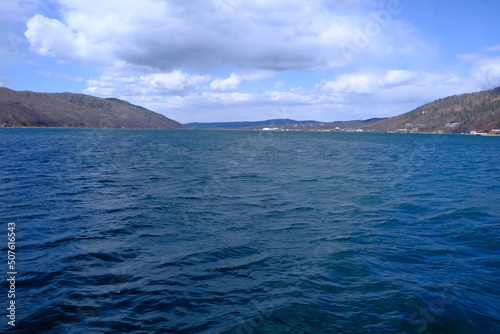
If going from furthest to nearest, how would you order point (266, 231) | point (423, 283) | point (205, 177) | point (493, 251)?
point (205, 177) < point (266, 231) < point (493, 251) < point (423, 283)

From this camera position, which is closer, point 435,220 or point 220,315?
point 220,315

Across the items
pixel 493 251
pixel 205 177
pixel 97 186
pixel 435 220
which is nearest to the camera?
pixel 493 251

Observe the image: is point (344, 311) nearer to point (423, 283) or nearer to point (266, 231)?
point (423, 283)

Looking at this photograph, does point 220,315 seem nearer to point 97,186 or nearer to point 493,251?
point 493,251

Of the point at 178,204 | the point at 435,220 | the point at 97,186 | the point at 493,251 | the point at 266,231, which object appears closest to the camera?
the point at 493,251

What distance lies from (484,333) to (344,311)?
3512mm

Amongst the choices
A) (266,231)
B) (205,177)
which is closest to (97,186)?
(205,177)

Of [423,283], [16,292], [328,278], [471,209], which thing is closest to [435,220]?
[471,209]

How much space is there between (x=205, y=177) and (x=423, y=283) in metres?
25.2

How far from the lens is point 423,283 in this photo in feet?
36.4

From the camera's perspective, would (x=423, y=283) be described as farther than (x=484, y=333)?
Yes

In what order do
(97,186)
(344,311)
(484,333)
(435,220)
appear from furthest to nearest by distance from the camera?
(97,186)
(435,220)
(344,311)
(484,333)

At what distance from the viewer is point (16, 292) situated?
32.8ft

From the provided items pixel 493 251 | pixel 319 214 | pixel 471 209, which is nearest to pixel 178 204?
pixel 319 214
